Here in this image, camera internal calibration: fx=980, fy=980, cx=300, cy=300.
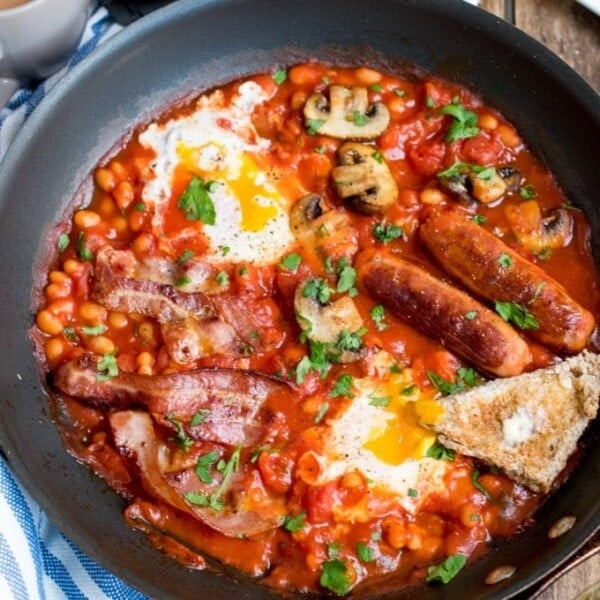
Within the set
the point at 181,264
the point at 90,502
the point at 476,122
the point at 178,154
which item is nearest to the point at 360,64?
the point at 476,122

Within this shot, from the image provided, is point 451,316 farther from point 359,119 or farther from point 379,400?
point 359,119

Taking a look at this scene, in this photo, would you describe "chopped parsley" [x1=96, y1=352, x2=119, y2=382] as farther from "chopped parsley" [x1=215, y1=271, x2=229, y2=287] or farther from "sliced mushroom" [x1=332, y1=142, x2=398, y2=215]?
"sliced mushroom" [x1=332, y1=142, x2=398, y2=215]

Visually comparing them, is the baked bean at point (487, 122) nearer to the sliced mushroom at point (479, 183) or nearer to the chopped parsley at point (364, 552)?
the sliced mushroom at point (479, 183)

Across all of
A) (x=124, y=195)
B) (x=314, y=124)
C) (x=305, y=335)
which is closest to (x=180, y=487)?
(x=305, y=335)

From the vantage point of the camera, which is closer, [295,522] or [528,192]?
[295,522]

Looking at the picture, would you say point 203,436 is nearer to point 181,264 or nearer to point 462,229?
point 181,264

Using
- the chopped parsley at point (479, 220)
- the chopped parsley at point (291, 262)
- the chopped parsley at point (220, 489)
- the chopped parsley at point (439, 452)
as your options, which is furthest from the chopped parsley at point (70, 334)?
the chopped parsley at point (479, 220)
